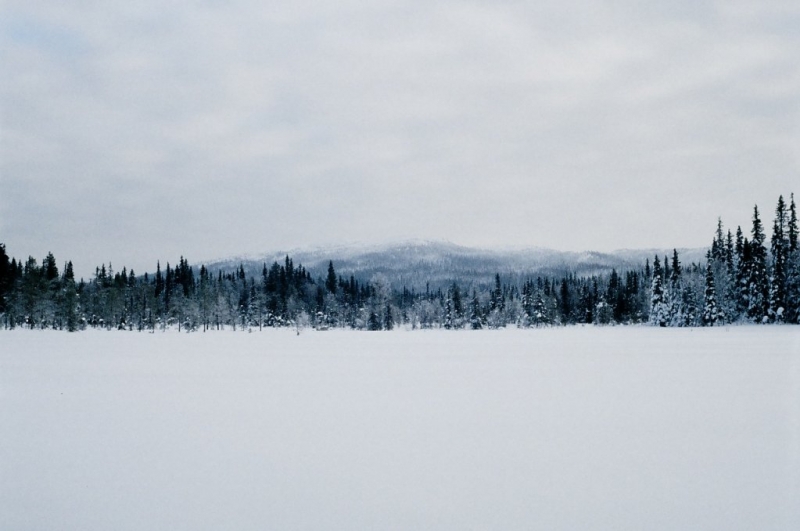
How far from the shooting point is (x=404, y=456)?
27.6ft

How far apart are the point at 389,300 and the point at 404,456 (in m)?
107

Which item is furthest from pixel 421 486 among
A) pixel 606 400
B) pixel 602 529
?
pixel 606 400

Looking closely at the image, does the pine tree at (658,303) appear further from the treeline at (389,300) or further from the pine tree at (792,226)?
the pine tree at (792,226)

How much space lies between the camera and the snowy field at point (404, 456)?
6.16m

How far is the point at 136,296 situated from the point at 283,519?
113647mm

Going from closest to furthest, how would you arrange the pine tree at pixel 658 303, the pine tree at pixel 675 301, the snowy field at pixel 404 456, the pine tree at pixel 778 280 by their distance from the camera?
the snowy field at pixel 404 456
the pine tree at pixel 778 280
the pine tree at pixel 675 301
the pine tree at pixel 658 303

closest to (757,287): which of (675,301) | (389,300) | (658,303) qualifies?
(675,301)

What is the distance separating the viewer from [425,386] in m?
16.2

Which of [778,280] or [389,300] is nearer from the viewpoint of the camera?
[778,280]

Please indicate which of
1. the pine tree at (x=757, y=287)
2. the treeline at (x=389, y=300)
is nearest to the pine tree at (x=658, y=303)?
the treeline at (x=389, y=300)

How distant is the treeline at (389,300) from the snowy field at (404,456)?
61.6 meters

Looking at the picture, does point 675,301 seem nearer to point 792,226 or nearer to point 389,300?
point 792,226

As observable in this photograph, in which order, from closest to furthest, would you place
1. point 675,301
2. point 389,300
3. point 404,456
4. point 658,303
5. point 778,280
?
1. point 404,456
2. point 778,280
3. point 675,301
4. point 658,303
5. point 389,300

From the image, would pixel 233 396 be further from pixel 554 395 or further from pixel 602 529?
pixel 602 529
